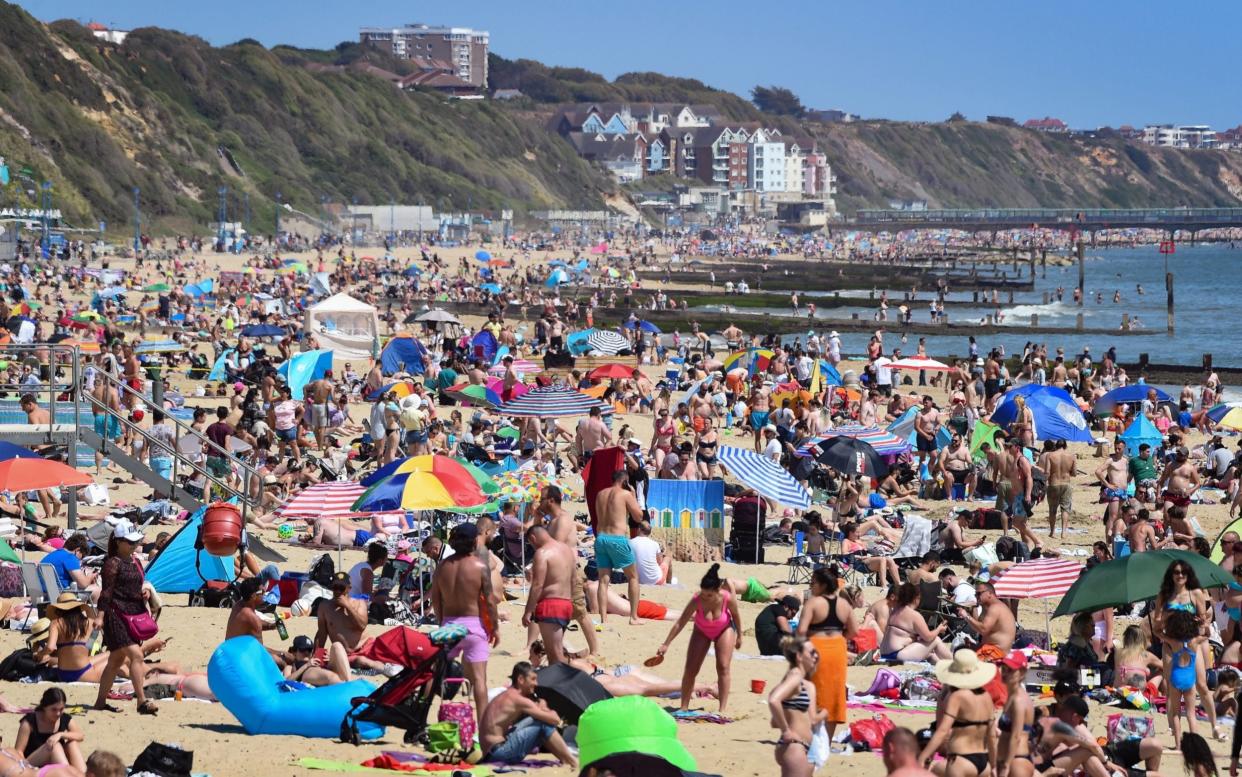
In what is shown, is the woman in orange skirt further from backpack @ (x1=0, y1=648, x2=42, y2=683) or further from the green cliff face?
the green cliff face

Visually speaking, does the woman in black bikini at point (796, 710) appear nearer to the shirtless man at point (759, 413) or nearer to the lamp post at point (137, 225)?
the shirtless man at point (759, 413)

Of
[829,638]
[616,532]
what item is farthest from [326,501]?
[829,638]

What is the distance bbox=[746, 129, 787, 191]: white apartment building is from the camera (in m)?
162

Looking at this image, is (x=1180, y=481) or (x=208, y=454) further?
(x=208, y=454)

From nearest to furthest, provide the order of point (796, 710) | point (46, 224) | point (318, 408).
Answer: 1. point (796, 710)
2. point (318, 408)
3. point (46, 224)

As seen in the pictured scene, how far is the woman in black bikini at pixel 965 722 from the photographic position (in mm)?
6906

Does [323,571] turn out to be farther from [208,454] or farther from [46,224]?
[46,224]

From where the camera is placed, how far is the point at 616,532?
11.3 meters

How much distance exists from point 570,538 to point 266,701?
261 cm

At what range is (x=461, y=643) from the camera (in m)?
8.13

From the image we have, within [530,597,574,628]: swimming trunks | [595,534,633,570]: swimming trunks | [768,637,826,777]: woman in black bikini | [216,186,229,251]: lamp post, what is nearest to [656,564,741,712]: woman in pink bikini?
[530,597,574,628]: swimming trunks

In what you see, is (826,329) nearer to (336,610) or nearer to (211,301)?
(211,301)

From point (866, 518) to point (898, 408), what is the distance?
7403 millimetres

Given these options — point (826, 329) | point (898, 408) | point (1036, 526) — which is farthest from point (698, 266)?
point (1036, 526)
